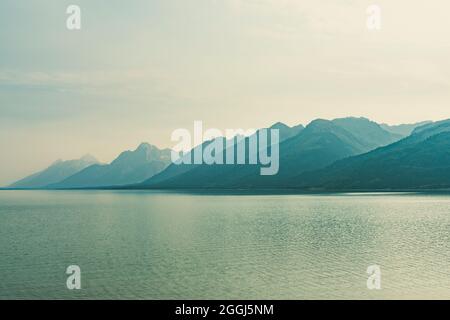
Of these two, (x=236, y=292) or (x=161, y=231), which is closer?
(x=236, y=292)

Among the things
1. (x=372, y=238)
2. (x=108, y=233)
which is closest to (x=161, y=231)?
(x=108, y=233)

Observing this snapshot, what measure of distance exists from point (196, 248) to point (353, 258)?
28.6 m

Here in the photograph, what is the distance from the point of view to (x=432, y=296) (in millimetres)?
53156

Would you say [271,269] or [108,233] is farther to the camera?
[108,233]

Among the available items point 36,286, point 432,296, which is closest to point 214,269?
point 36,286

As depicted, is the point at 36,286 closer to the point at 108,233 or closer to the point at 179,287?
the point at 179,287

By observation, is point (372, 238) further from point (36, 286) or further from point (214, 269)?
point (36, 286)

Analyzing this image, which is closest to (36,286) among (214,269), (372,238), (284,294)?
(214,269)

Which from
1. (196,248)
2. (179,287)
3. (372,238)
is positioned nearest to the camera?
(179,287)

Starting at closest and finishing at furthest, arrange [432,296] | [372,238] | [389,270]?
[432,296] < [389,270] < [372,238]

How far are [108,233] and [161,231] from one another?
12.9 m

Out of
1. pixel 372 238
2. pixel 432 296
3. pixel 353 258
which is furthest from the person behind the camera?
pixel 372 238

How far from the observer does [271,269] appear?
69312 millimetres
